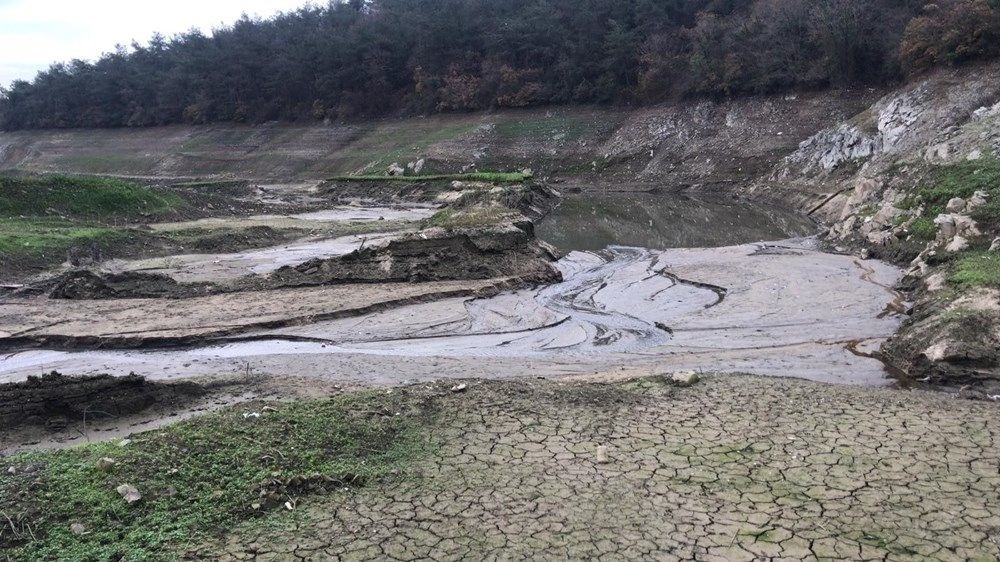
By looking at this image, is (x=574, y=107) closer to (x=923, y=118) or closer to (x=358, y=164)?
(x=358, y=164)

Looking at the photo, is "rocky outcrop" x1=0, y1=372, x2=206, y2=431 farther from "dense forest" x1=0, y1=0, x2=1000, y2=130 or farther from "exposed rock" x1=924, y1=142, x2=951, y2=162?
"dense forest" x1=0, y1=0, x2=1000, y2=130

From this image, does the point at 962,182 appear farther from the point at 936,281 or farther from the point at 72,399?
the point at 72,399

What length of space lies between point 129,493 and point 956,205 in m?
17.3

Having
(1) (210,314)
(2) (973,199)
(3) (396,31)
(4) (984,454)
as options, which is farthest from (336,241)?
(3) (396,31)

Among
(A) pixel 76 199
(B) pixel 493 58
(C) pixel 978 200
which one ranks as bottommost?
(C) pixel 978 200

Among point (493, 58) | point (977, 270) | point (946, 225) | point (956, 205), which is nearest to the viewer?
point (977, 270)

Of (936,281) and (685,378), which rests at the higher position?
(685,378)

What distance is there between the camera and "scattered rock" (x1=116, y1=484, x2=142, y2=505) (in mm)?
6133

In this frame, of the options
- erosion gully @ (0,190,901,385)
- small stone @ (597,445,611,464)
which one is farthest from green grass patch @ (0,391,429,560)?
erosion gully @ (0,190,901,385)

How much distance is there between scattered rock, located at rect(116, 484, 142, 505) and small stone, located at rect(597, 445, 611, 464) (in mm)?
3985

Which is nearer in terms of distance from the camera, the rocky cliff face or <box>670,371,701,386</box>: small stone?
<box>670,371,701,386</box>: small stone

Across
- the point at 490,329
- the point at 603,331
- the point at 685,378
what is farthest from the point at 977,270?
the point at 490,329

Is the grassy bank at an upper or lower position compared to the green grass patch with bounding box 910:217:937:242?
upper

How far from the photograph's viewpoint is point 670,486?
6.61 m
